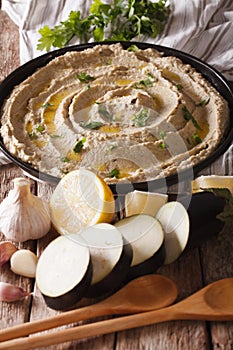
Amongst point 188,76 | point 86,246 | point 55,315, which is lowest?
point 55,315

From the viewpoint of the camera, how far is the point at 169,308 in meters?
2.48

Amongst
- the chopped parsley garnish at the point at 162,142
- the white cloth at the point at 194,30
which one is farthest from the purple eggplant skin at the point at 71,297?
the white cloth at the point at 194,30

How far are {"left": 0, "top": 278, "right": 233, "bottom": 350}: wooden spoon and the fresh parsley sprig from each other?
6.34 feet

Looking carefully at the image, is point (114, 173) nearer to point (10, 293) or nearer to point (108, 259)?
point (108, 259)

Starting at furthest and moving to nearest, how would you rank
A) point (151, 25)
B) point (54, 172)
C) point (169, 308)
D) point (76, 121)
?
point (151, 25), point (76, 121), point (54, 172), point (169, 308)

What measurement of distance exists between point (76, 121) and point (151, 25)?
1.11 m

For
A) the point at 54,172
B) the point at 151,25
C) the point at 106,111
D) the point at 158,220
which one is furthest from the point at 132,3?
the point at 158,220

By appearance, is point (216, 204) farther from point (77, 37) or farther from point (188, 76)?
point (77, 37)

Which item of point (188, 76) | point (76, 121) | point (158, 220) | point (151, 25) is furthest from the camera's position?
point (151, 25)

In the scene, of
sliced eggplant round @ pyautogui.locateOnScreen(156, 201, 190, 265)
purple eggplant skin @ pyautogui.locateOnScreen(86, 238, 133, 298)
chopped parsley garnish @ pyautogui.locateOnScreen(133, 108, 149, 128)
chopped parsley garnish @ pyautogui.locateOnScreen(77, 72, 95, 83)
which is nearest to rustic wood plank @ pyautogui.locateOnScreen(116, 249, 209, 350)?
purple eggplant skin @ pyautogui.locateOnScreen(86, 238, 133, 298)

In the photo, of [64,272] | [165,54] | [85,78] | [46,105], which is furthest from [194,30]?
[64,272]

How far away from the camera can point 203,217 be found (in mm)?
2689

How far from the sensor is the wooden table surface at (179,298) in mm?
2439

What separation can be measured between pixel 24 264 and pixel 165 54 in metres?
1.50
